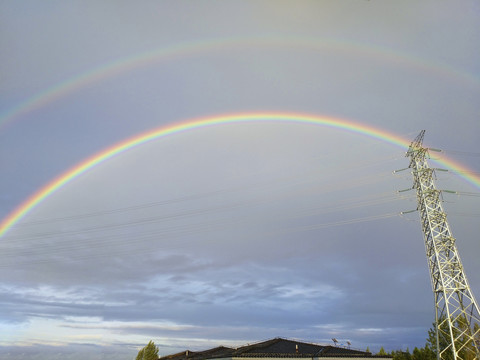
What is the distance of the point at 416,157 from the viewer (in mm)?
37656

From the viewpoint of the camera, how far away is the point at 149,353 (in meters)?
91.2

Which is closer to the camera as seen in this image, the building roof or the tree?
the building roof

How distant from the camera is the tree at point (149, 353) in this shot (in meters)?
90.3

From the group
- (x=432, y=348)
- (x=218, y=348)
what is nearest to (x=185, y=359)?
(x=218, y=348)

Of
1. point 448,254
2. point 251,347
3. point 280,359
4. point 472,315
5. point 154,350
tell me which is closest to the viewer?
point 472,315

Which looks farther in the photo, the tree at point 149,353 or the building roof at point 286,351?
the tree at point 149,353

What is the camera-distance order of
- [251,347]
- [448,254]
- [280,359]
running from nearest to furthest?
[448,254], [280,359], [251,347]

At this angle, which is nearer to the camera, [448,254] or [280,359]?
[448,254]

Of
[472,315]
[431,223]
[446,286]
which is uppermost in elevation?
[431,223]

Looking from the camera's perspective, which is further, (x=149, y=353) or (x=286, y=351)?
(x=149, y=353)

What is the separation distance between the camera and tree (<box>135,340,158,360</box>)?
90.3 meters

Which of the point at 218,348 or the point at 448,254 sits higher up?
the point at 448,254

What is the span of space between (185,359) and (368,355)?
3067 cm

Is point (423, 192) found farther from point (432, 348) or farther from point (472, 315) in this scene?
point (432, 348)
